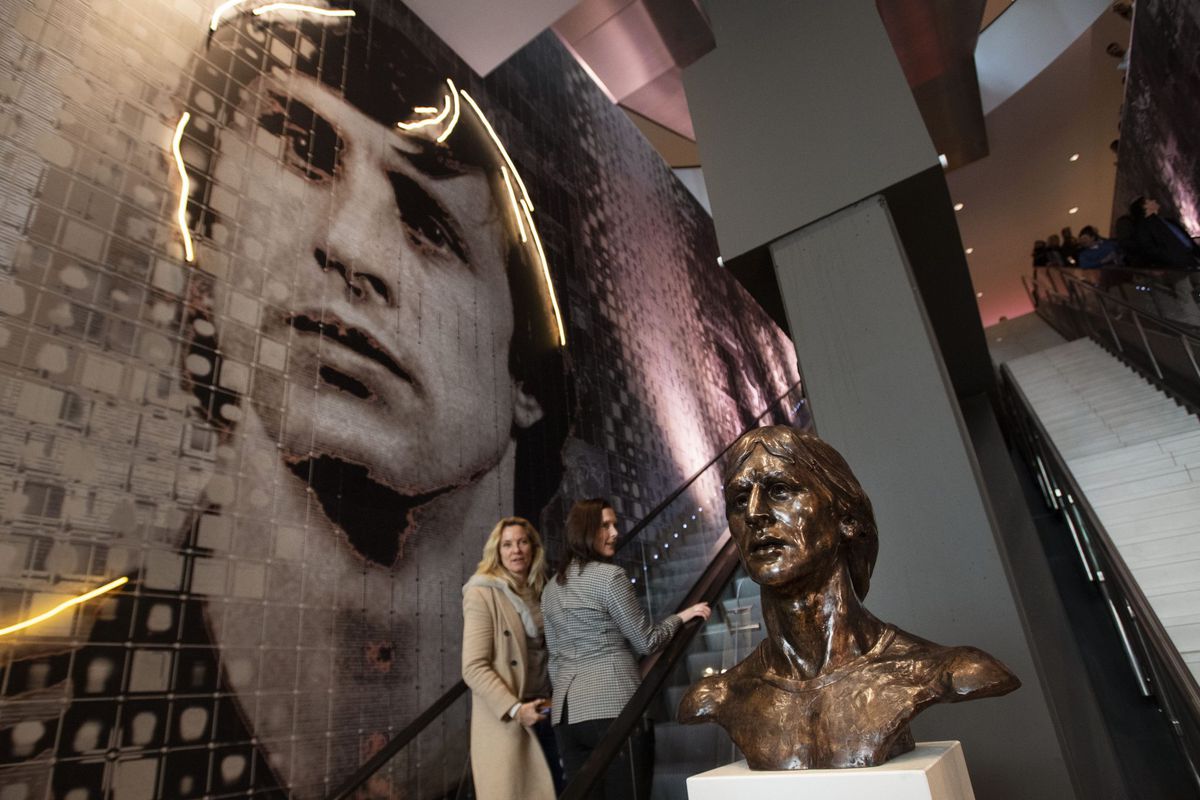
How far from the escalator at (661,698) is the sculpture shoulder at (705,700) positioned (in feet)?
0.94

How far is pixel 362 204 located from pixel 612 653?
3.49 meters

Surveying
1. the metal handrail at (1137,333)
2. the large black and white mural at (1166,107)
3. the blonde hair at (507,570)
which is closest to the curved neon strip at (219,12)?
the blonde hair at (507,570)

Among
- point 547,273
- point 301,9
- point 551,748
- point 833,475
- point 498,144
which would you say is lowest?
point 551,748

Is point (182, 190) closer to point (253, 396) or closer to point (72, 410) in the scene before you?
point (253, 396)

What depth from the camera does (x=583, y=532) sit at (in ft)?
10.6

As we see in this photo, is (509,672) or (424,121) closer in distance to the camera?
(509,672)

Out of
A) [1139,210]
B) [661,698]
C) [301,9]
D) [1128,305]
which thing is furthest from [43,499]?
[1139,210]

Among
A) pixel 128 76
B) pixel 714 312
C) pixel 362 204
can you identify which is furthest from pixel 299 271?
pixel 714 312

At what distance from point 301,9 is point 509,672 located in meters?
4.62

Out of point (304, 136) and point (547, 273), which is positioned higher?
point (547, 273)

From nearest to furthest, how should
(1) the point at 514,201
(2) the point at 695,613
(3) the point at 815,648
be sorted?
(3) the point at 815,648, (2) the point at 695,613, (1) the point at 514,201

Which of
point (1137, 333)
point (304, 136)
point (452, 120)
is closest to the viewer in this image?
point (304, 136)

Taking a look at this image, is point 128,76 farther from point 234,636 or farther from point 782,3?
point 782,3

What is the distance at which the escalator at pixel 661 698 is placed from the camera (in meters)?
2.89
